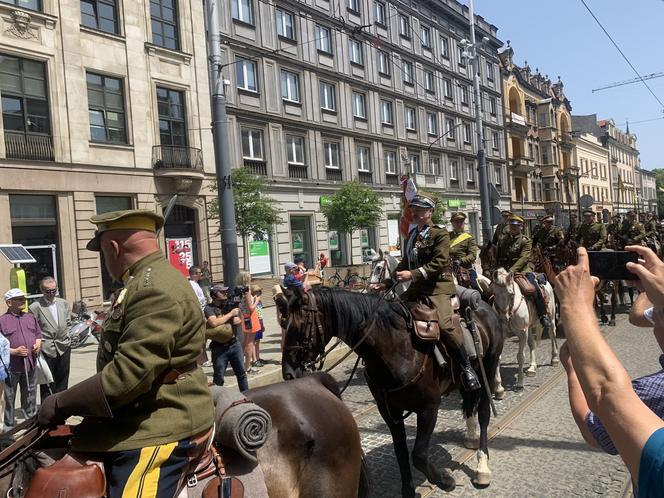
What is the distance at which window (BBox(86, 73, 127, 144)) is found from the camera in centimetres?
1852

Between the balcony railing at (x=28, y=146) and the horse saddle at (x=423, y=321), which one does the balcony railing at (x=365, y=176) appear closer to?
the balcony railing at (x=28, y=146)

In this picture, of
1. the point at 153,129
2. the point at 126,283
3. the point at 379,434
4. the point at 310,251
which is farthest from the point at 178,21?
the point at 126,283

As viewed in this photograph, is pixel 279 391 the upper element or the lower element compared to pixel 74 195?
lower

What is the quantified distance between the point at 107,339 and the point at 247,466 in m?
1.03

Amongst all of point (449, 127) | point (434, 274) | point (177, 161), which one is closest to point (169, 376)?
point (434, 274)

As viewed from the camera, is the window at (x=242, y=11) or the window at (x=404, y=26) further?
the window at (x=404, y=26)

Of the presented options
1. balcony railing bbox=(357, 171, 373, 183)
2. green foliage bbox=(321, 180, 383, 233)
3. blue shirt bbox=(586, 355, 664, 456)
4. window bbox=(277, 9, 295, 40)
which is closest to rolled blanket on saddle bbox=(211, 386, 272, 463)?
blue shirt bbox=(586, 355, 664, 456)

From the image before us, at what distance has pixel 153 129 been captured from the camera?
2017 cm

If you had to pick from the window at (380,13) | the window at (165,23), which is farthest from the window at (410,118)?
the window at (165,23)

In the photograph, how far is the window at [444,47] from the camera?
130ft

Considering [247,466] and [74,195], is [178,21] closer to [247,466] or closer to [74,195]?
[74,195]

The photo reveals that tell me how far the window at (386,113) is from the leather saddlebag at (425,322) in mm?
29048

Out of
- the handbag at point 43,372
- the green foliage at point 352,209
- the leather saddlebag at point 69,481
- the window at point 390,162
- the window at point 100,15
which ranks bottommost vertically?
the handbag at point 43,372

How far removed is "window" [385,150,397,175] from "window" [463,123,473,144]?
11035mm
